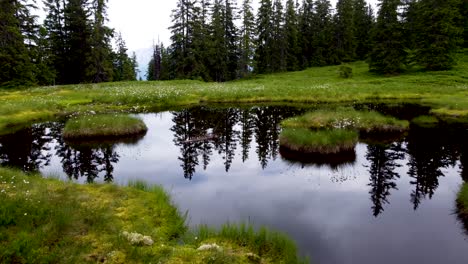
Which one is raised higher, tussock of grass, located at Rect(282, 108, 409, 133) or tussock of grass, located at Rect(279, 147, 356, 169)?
tussock of grass, located at Rect(282, 108, 409, 133)

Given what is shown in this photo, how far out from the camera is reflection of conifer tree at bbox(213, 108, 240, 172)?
64.0ft

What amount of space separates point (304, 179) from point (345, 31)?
76213 millimetres

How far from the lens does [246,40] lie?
82.2 metres

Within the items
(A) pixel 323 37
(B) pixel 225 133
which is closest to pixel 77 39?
(B) pixel 225 133

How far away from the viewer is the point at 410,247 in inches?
372

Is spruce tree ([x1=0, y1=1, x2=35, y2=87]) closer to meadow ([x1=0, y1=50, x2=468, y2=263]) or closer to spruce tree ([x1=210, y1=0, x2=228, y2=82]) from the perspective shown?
Answer: spruce tree ([x1=210, y1=0, x2=228, y2=82])

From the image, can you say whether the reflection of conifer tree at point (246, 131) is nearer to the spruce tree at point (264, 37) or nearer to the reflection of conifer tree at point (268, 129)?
the reflection of conifer tree at point (268, 129)

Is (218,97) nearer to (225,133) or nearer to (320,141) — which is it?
(225,133)

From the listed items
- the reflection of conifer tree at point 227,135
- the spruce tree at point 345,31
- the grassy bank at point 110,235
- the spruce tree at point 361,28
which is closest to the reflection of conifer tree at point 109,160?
the grassy bank at point 110,235

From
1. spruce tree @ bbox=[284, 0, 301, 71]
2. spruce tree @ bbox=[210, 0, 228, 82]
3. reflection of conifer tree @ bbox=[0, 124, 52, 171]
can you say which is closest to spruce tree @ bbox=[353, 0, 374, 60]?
spruce tree @ bbox=[284, 0, 301, 71]

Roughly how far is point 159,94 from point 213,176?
25672mm

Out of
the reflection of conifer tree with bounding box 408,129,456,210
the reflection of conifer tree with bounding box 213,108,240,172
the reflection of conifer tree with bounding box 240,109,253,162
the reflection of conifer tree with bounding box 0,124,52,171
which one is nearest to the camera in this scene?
the reflection of conifer tree with bounding box 408,129,456,210

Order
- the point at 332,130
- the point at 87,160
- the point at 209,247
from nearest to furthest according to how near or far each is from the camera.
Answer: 1. the point at 209,247
2. the point at 87,160
3. the point at 332,130

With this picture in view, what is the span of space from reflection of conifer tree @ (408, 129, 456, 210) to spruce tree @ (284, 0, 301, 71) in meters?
62.4
